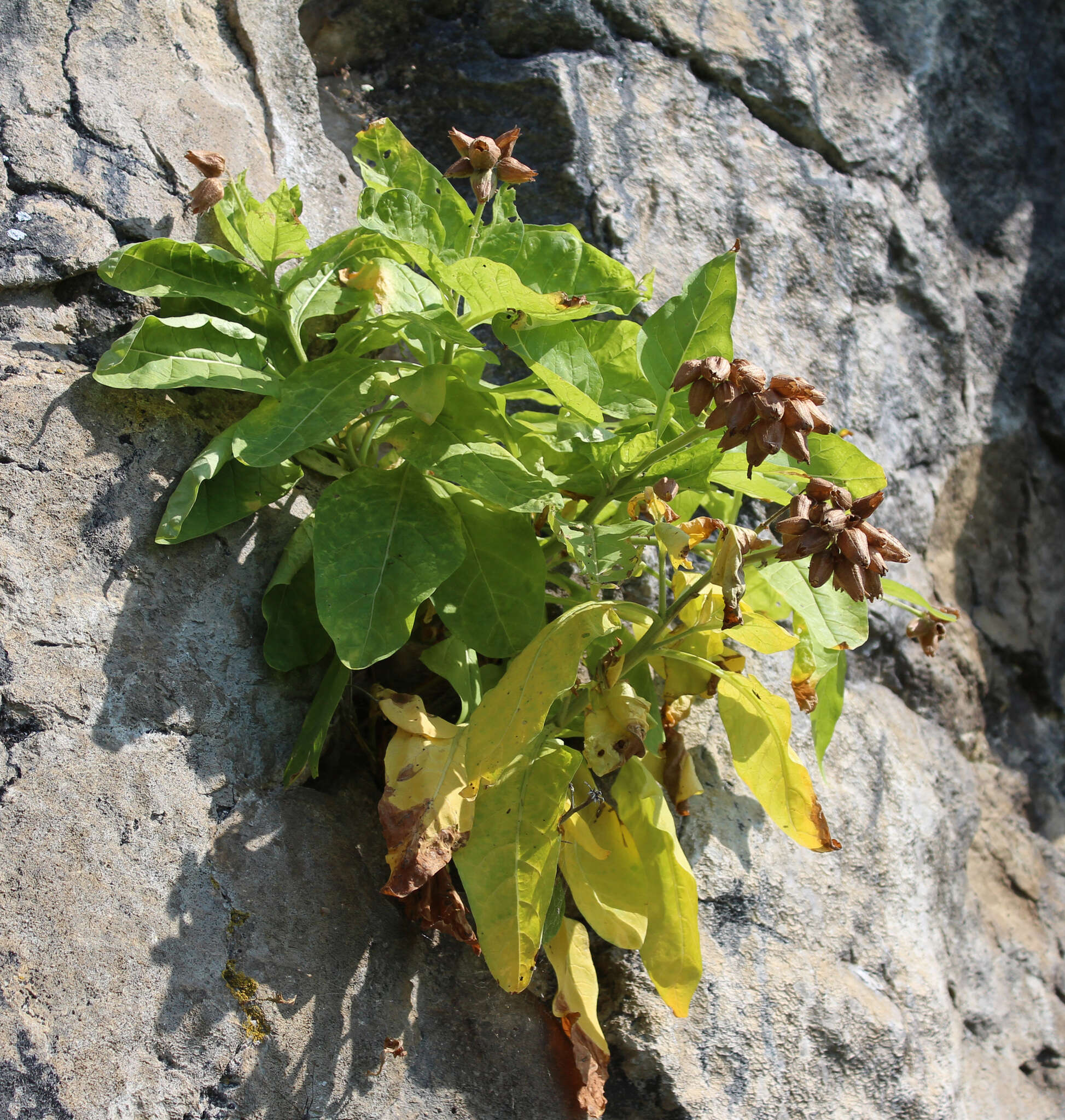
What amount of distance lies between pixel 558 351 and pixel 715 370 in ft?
1.12

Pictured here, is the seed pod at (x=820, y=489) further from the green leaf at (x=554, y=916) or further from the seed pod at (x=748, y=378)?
the green leaf at (x=554, y=916)

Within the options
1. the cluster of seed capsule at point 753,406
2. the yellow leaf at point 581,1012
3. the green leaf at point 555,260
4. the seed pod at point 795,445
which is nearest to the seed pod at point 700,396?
the cluster of seed capsule at point 753,406

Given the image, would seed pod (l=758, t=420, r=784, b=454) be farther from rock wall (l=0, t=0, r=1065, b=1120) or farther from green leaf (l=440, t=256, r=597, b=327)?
rock wall (l=0, t=0, r=1065, b=1120)

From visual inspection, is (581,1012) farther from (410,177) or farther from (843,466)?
(410,177)

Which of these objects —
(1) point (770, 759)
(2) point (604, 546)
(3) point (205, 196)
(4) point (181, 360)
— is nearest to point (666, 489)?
(2) point (604, 546)

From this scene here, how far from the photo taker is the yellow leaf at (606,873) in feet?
4.75

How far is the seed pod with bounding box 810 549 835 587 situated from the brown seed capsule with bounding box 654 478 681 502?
0.77 feet

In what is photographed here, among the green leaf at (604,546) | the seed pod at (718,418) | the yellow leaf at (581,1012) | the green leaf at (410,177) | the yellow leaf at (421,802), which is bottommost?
the yellow leaf at (581,1012)

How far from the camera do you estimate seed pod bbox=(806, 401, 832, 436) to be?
1.26m

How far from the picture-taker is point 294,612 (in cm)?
158

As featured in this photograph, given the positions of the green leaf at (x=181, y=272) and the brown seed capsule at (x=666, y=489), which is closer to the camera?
the brown seed capsule at (x=666, y=489)

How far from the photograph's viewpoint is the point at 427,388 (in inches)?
56.7

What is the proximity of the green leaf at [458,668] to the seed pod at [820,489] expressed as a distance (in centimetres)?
56

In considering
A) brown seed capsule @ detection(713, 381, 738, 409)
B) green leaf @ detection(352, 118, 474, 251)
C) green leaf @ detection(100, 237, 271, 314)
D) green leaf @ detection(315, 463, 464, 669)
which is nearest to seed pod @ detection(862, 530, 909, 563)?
brown seed capsule @ detection(713, 381, 738, 409)
